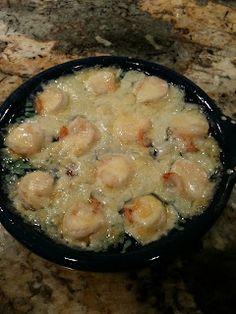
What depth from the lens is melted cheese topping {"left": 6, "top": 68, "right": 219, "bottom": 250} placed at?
5.25ft

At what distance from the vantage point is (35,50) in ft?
8.47

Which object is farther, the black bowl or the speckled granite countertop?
the speckled granite countertop

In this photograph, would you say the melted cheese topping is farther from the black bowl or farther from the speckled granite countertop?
the speckled granite countertop

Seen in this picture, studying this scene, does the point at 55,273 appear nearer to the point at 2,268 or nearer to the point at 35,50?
the point at 2,268

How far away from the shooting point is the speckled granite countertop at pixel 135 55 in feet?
5.41

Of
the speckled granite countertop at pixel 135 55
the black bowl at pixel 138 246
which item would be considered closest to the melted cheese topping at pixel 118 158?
the black bowl at pixel 138 246

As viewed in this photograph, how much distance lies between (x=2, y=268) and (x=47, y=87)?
887 millimetres

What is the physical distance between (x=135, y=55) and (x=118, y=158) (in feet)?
3.35

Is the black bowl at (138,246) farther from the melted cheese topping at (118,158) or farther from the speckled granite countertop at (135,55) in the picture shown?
the speckled granite countertop at (135,55)

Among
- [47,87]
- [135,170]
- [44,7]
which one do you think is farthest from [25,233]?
[44,7]

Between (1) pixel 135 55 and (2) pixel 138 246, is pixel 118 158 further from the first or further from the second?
(1) pixel 135 55

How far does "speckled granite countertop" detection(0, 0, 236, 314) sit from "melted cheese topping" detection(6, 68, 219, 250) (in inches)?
9.5

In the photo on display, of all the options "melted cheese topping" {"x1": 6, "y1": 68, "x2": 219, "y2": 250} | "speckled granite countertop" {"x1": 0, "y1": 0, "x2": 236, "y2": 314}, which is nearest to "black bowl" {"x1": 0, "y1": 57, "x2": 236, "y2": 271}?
"melted cheese topping" {"x1": 6, "y1": 68, "x2": 219, "y2": 250}

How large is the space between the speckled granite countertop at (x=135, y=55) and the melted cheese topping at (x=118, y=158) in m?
0.24
